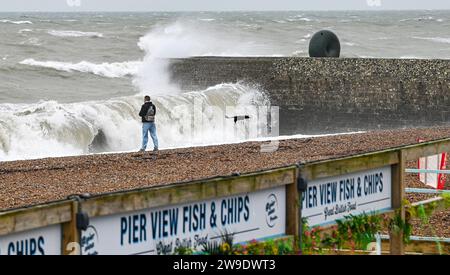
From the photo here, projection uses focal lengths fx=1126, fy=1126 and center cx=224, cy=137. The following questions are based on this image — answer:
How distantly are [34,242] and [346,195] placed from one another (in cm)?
223

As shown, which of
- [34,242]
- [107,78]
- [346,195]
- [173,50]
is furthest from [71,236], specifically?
[107,78]

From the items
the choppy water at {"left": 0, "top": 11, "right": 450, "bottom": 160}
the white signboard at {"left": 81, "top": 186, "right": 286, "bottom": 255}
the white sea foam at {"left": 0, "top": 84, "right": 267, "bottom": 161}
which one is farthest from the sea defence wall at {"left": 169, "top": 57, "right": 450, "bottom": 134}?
the white signboard at {"left": 81, "top": 186, "right": 286, "bottom": 255}

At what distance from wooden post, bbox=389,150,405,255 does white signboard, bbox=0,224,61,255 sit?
2.67m

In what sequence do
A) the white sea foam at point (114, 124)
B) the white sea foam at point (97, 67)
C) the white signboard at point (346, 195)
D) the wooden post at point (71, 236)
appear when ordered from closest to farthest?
the wooden post at point (71, 236), the white signboard at point (346, 195), the white sea foam at point (114, 124), the white sea foam at point (97, 67)

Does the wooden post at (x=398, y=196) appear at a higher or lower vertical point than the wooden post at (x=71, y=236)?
lower

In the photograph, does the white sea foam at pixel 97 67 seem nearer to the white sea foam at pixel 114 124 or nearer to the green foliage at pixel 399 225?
the white sea foam at pixel 114 124

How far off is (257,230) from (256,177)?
0.31 meters

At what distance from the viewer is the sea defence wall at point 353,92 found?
26469mm

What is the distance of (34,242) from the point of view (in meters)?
4.50

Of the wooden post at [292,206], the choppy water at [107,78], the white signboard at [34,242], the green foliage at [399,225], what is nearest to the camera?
the white signboard at [34,242]

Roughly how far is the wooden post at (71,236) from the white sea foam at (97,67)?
44.5m

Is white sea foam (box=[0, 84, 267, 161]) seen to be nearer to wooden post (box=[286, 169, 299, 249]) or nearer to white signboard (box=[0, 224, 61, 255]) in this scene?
wooden post (box=[286, 169, 299, 249])

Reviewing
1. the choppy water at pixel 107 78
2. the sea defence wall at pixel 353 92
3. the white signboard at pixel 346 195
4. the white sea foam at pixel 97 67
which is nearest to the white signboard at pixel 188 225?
the white signboard at pixel 346 195
